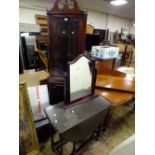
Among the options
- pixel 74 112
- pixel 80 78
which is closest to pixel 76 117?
pixel 74 112

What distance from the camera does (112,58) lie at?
11.0 feet

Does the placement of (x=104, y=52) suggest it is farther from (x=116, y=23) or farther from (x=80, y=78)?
(x=116, y=23)

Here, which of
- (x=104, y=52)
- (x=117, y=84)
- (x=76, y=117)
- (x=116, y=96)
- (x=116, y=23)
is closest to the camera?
(x=76, y=117)

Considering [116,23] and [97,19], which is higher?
[116,23]

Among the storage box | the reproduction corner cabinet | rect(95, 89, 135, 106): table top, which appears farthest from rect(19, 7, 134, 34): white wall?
rect(95, 89, 135, 106): table top

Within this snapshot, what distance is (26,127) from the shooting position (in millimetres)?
1525

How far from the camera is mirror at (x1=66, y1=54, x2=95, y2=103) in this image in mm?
1413

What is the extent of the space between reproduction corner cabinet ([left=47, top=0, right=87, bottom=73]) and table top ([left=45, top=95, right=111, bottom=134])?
2.25 feet

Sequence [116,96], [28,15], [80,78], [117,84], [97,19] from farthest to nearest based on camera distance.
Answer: [97,19] < [28,15] < [117,84] < [116,96] < [80,78]

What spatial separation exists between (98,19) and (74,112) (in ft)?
21.0

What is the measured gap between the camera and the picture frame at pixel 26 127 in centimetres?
142

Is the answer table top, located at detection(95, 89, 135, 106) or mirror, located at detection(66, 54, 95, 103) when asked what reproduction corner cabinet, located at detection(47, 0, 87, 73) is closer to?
mirror, located at detection(66, 54, 95, 103)
